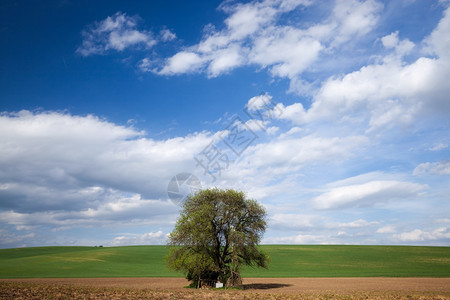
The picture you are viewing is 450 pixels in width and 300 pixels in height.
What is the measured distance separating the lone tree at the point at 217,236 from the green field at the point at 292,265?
95.3ft

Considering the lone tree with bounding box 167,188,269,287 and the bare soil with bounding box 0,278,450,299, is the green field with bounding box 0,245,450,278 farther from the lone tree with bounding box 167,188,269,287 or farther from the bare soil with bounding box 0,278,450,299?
the lone tree with bounding box 167,188,269,287

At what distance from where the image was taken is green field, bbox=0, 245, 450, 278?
6519cm

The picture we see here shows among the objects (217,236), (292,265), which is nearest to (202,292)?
(217,236)

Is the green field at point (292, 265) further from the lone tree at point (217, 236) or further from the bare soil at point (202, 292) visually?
the lone tree at point (217, 236)

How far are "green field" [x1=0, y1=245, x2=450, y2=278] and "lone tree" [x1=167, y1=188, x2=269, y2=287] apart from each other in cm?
Result: 2905

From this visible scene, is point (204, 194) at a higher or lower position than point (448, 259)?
higher

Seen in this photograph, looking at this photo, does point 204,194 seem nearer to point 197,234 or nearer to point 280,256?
point 197,234

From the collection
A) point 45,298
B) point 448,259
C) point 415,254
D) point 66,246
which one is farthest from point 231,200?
point 66,246

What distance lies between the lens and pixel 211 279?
128ft

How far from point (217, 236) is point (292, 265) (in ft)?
158

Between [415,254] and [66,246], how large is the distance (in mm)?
136891

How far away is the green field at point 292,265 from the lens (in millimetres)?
65188

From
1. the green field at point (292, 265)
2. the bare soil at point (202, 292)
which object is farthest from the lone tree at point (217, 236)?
the green field at point (292, 265)

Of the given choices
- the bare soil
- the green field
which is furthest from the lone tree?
the green field
